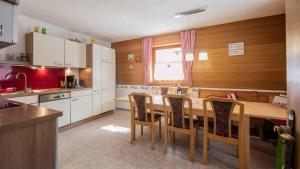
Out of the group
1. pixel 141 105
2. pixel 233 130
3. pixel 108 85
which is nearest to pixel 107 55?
pixel 108 85

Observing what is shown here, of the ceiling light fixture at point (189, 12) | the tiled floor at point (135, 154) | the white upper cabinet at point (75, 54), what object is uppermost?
the ceiling light fixture at point (189, 12)

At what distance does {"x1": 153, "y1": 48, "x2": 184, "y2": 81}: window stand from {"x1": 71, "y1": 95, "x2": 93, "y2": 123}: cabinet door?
79.8 inches

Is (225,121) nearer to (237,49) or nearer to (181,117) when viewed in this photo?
(181,117)

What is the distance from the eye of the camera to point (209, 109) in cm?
213

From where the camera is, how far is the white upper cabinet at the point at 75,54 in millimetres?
3568

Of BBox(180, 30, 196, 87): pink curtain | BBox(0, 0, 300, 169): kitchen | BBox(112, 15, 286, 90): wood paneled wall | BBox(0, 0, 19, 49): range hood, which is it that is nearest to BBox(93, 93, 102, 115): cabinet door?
BBox(0, 0, 300, 169): kitchen

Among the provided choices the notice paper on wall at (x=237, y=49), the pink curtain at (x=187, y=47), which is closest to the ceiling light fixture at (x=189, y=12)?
the pink curtain at (x=187, y=47)

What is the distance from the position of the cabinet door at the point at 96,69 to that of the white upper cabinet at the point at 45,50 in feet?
2.60

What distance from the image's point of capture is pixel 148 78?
15.1 feet

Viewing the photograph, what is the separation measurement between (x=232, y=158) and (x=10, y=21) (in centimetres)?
298

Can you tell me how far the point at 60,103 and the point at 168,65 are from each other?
114 inches

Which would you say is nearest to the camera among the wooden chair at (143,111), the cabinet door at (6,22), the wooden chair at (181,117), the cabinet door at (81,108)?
the cabinet door at (6,22)

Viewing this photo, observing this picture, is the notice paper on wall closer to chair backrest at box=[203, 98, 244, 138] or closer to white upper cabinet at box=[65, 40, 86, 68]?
chair backrest at box=[203, 98, 244, 138]

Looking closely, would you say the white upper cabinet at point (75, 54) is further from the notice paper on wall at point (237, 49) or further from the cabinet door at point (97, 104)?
the notice paper on wall at point (237, 49)
